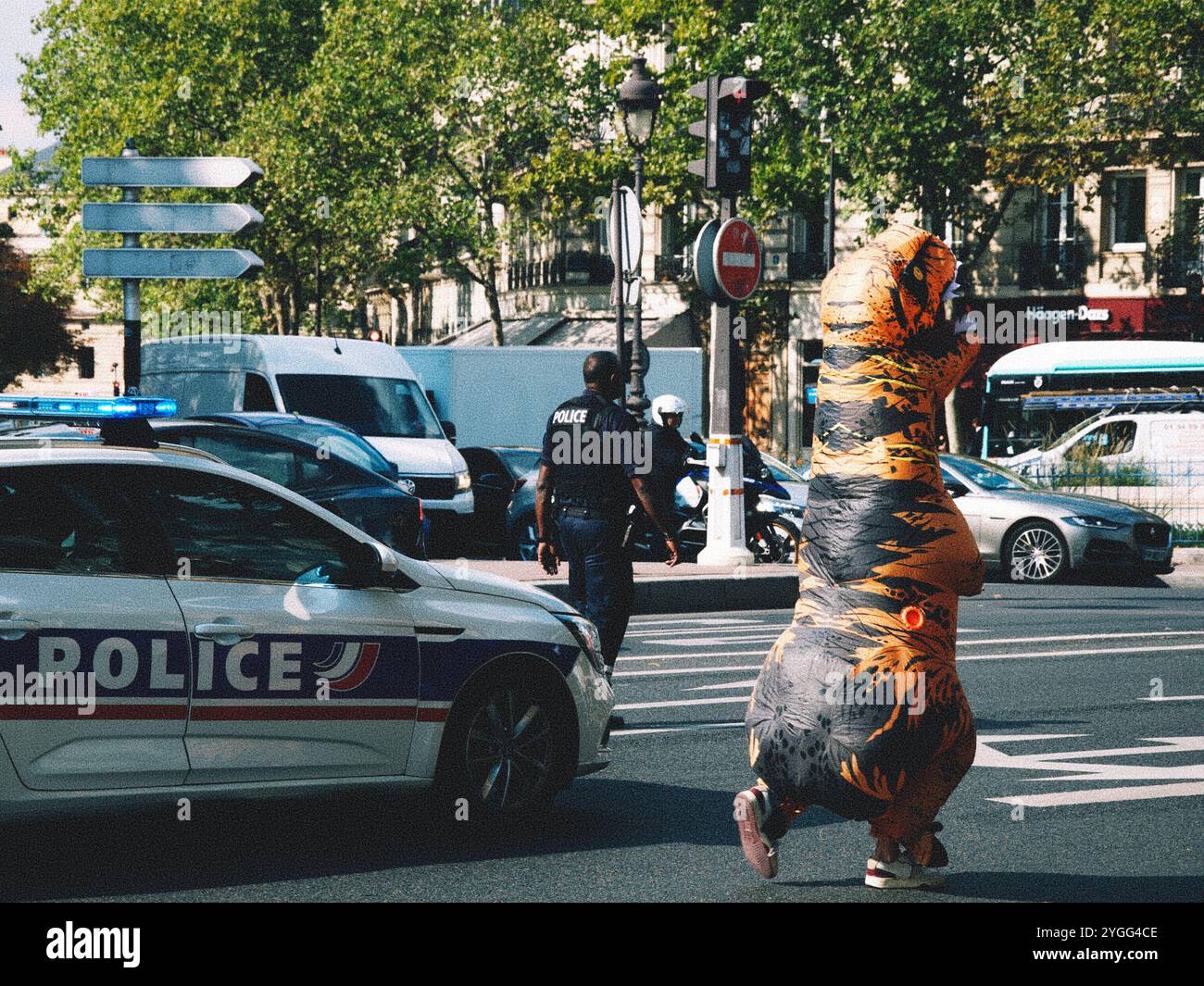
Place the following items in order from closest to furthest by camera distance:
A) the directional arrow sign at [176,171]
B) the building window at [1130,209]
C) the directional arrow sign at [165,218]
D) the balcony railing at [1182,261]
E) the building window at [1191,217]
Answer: the directional arrow sign at [176,171]
the directional arrow sign at [165,218]
the building window at [1191,217]
the balcony railing at [1182,261]
the building window at [1130,209]

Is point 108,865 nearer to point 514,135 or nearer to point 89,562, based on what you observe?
point 89,562

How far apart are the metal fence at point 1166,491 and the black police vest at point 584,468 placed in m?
13.0

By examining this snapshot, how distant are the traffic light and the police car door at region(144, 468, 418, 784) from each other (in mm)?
10518

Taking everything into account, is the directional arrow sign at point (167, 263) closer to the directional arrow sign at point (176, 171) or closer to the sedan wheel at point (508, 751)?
the directional arrow sign at point (176, 171)

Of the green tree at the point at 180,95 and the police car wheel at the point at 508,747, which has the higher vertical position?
the green tree at the point at 180,95

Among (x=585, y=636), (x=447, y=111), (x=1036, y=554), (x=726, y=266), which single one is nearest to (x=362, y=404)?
(x=726, y=266)

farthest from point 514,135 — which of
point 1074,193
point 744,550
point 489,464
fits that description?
point 744,550

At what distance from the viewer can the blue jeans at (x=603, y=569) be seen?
29.2 feet

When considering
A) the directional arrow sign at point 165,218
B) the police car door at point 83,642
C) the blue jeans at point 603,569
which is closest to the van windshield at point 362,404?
the directional arrow sign at point 165,218

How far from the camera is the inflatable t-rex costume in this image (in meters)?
5.41

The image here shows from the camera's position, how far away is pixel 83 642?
5.74 meters

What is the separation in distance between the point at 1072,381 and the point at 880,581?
30.2m
